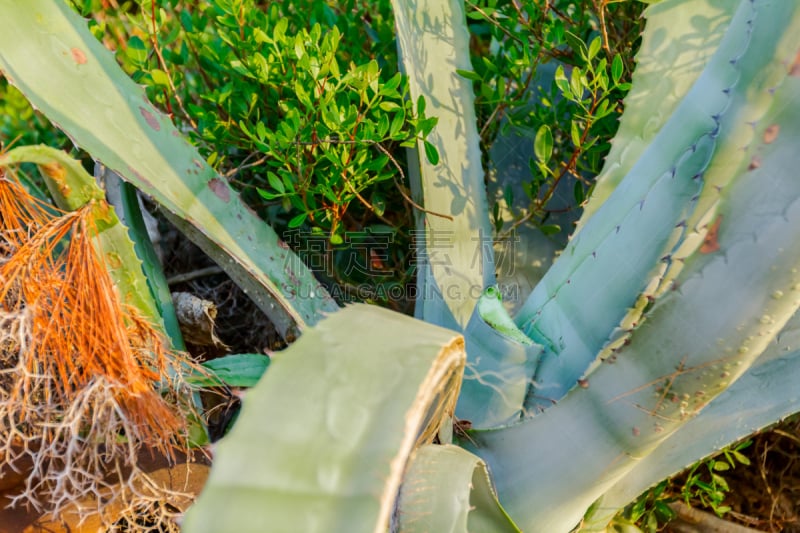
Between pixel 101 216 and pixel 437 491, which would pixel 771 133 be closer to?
pixel 437 491

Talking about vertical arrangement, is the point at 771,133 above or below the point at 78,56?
below

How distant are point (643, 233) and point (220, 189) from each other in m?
0.55

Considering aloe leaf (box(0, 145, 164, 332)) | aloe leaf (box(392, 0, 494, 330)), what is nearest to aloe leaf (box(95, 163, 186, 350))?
aloe leaf (box(0, 145, 164, 332))

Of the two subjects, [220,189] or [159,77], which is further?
[159,77]

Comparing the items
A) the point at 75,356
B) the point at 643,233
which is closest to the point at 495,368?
the point at 643,233

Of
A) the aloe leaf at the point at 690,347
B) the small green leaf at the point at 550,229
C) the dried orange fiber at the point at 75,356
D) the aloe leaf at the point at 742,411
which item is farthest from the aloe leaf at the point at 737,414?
the dried orange fiber at the point at 75,356

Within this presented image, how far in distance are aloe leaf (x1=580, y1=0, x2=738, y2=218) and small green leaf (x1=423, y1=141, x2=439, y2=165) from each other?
0.73 feet

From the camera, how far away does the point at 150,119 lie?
1.00 meters

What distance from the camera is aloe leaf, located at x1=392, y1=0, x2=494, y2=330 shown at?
3.50 ft

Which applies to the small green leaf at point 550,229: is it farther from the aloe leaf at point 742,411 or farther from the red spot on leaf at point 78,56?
the red spot on leaf at point 78,56

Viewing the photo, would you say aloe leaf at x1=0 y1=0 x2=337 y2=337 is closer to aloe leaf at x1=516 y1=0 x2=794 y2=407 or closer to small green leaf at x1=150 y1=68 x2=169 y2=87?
small green leaf at x1=150 y1=68 x2=169 y2=87

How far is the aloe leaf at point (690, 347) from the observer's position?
649 mm

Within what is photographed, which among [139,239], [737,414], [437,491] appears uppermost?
[139,239]

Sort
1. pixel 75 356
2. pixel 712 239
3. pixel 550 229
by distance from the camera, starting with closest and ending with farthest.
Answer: pixel 712 239 → pixel 75 356 → pixel 550 229
